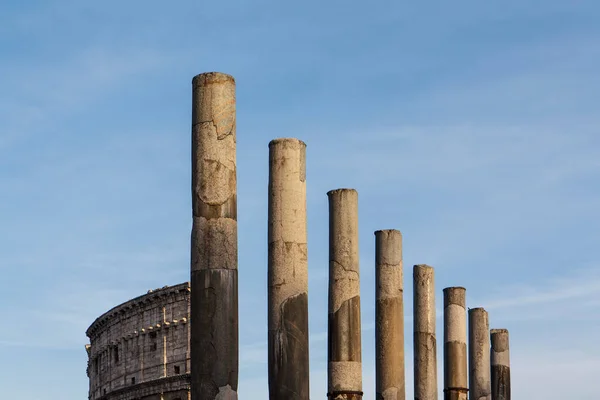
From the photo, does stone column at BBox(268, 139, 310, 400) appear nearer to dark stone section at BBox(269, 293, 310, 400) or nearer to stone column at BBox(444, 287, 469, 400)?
dark stone section at BBox(269, 293, 310, 400)

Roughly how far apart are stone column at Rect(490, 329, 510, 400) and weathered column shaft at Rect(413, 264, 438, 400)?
5.80 metres

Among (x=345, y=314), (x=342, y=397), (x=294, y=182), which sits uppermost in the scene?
(x=294, y=182)

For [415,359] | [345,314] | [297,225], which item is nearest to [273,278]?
[297,225]

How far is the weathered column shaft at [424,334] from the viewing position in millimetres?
27406

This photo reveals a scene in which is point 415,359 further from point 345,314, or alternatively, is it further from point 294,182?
point 294,182

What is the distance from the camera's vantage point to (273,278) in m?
19.2

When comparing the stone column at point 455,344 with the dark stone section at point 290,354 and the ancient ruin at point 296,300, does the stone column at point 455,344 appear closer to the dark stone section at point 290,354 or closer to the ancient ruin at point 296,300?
the ancient ruin at point 296,300

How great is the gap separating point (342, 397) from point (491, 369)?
12.9 metres

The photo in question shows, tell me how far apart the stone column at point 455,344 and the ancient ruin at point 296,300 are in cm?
2

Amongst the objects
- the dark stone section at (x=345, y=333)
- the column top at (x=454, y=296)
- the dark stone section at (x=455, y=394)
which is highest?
the column top at (x=454, y=296)

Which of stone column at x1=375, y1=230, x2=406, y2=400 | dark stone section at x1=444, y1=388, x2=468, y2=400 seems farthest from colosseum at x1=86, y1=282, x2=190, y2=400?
stone column at x1=375, y1=230, x2=406, y2=400

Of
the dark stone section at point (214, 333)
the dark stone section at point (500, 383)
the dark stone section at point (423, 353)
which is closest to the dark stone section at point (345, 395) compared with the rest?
the dark stone section at point (423, 353)

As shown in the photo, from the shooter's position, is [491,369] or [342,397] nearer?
[342,397]

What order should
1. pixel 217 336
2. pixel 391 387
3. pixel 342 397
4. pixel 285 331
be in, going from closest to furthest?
pixel 217 336 → pixel 285 331 → pixel 342 397 → pixel 391 387
